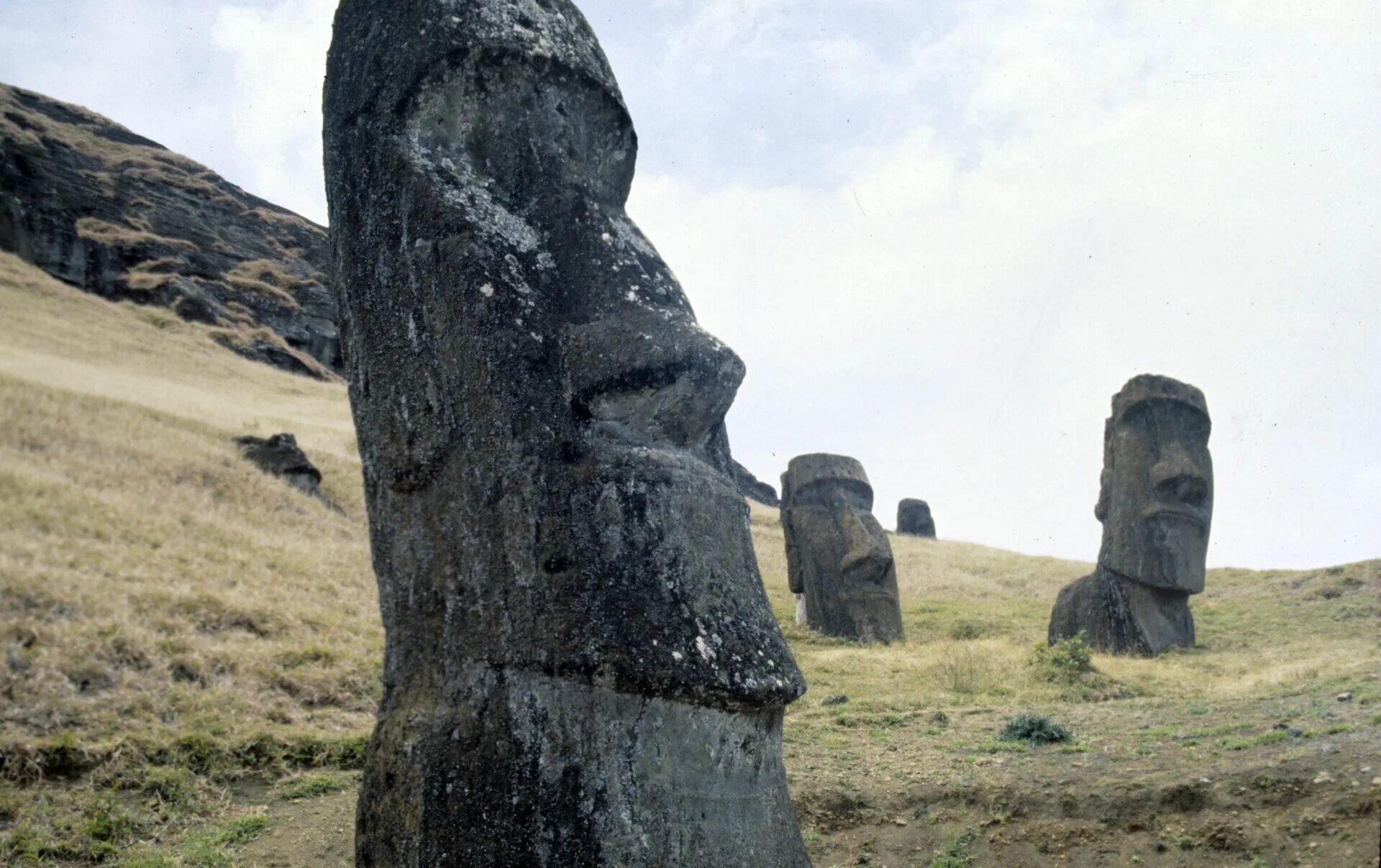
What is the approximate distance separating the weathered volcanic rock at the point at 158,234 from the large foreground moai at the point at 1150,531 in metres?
40.9

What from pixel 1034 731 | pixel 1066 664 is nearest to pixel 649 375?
pixel 1034 731

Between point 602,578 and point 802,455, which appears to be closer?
point 602,578

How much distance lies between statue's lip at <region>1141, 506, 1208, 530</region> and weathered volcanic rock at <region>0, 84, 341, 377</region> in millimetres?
41577

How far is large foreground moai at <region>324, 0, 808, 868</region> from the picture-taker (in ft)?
11.4

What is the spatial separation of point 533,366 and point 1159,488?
44.0ft

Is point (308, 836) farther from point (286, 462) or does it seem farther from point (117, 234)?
point (117, 234)

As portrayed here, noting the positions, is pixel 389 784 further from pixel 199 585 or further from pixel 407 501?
pixel 199 585

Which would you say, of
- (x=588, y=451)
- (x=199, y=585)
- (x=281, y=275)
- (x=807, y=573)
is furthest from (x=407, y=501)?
(x=281, y=275)

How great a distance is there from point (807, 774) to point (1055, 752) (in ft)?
5.18

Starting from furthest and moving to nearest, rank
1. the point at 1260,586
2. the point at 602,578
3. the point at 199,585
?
the point at 1260,586
the point at 199,585
the point at 602,578

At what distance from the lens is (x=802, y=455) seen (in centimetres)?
1891

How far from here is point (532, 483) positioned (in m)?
3.72

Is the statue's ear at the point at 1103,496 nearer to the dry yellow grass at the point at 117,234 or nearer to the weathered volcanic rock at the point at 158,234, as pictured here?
the weathered volcanic rock at the point at 158,234

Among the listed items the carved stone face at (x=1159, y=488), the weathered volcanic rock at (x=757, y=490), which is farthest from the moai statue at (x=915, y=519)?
the carved stone face at (x=1159, y=488)
